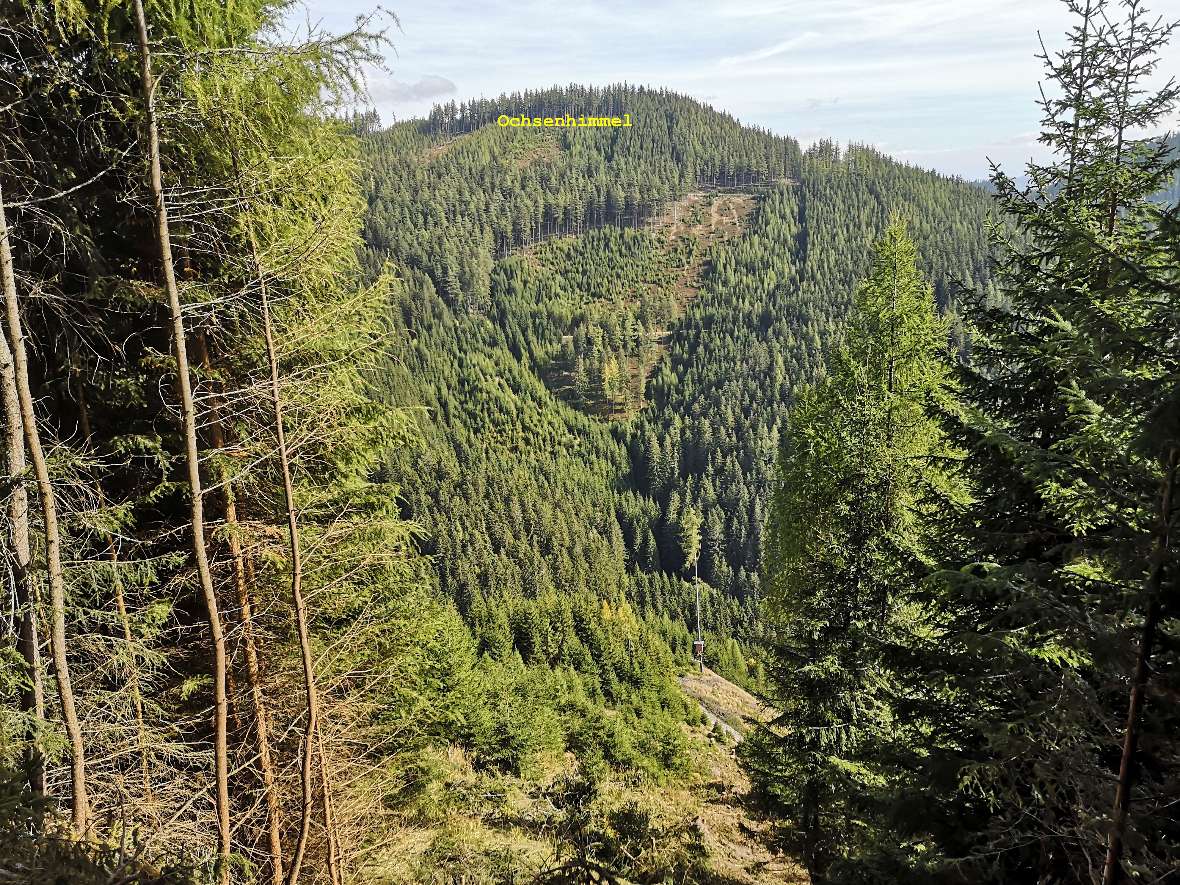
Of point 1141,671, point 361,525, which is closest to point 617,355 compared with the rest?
point 361,525

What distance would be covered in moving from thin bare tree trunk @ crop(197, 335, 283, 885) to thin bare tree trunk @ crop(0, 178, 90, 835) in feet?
4.38

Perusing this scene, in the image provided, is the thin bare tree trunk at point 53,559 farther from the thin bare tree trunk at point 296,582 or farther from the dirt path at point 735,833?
the dirt path at point 735,833

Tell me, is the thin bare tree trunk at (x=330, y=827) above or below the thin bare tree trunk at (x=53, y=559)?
below

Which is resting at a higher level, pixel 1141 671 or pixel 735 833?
pixel 1141 671

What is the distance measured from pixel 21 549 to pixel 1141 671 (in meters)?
8.11

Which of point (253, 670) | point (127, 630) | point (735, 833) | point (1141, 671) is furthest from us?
point (735, 833)

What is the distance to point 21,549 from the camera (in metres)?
5.30

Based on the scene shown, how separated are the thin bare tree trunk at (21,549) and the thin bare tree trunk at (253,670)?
1.49m

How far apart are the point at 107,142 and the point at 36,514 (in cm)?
367

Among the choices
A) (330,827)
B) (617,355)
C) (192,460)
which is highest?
(192,460)

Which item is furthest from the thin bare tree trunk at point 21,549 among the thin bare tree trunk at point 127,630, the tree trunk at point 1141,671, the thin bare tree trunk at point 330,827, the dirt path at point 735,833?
the dirt path at point 735,833

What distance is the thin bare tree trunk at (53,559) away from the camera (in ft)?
17.0

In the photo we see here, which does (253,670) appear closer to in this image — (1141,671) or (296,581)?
(296,581)

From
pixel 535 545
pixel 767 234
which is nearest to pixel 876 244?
pixel 535 545
